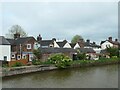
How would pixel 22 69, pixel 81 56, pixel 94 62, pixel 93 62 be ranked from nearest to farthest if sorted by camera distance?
pixel 22 69
pixel 93 62
pixel 94 62
pixel 81 56

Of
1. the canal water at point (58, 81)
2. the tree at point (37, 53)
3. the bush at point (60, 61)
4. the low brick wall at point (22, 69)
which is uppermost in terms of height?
the tree at point (37, 53)

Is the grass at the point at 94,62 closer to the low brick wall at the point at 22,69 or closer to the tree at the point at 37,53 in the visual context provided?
the tree at the point at 37,53

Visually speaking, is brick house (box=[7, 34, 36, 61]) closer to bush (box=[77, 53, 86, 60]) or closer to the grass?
the grass

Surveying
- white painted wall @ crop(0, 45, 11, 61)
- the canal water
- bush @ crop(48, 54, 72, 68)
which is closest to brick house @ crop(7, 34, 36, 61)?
white painted wall @ crop(0, 45, 11, 61)

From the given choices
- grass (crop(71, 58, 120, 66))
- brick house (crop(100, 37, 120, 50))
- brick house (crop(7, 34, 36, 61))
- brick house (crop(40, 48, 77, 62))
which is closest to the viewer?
grass (crop(71, 58, 120, 66))

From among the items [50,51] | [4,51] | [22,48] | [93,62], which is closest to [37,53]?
[22,48]

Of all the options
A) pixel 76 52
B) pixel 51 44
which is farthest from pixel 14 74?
pixel 51 44

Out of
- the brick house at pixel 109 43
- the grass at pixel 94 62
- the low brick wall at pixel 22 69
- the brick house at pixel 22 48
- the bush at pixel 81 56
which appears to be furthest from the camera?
the brick house at pixel 109 43

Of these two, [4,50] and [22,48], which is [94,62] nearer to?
[22,48]

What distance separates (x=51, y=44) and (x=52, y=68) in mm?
19071

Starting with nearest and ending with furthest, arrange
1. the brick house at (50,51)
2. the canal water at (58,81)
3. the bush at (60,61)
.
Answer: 1. the canal water at (58,81)
2. the bush at (60,61)
3. the brick house at (50,51)

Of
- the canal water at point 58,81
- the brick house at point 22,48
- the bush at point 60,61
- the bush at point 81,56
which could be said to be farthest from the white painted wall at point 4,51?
the bush at point 81,56

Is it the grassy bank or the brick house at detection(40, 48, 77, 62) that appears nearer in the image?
the grassy bank

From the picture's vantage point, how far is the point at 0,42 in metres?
33.8
